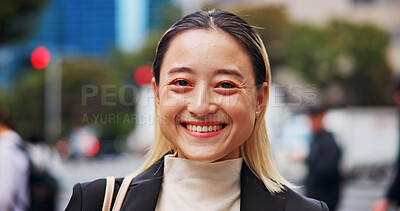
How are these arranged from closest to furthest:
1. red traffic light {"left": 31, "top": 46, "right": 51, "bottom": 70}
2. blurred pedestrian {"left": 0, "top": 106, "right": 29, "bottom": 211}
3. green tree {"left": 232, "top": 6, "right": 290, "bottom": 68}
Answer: blurred pedestrian {"left": 0, "top": 106, "right": 29, "bottom": 211} → red traffic light {"left": 31, "top": 46, "right": 51, "bottom": 70} → green tree {"left": 232, "top": 6, "right": 290, "bottom": 68}

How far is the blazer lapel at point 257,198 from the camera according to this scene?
2039 mm

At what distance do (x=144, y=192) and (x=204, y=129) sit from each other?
316 mm

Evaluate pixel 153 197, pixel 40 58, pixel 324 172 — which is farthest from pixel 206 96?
pixel 40 58

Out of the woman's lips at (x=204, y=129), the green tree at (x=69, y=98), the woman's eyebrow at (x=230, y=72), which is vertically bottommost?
the green tree at (x=69, y=98)

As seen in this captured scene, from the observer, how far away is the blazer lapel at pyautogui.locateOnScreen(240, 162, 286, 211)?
204 cm

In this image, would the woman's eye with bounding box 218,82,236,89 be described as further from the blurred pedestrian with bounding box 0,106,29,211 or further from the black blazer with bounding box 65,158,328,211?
the blurred pedestrian with bounding box 0,106,29,211

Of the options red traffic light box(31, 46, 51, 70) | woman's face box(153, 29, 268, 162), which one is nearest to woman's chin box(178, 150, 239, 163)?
woman's face box(153, 29, 268, 162)

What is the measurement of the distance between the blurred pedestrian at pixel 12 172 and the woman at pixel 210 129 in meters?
3.29

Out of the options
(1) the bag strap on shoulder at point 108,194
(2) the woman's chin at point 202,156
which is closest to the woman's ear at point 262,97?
(2) the woman's chin at point 202,156

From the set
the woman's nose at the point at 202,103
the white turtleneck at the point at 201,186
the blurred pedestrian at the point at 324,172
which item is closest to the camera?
the woman's nose at the point at 202,103

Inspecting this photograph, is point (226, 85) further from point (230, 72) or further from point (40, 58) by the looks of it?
point (40, 58)

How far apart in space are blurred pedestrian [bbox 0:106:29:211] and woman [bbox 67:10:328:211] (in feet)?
10.8

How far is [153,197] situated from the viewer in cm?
204

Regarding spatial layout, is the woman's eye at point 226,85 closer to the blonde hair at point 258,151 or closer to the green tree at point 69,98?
the blonde hair at point 258,151
